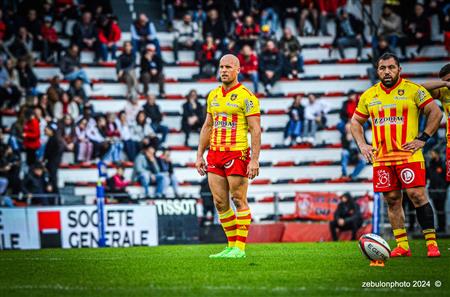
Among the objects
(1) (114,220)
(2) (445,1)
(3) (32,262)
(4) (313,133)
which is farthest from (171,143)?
(3) (32,262)

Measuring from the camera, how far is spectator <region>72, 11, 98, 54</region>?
32188 mm

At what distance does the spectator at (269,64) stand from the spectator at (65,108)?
6.28 m

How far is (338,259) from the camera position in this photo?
13.3 metres

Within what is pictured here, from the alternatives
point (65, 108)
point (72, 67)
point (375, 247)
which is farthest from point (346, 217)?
point (375, 247)

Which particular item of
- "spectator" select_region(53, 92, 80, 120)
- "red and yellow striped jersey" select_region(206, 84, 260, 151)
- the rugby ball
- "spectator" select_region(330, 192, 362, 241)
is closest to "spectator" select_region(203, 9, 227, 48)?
"spectator" select_region(53, 92, 80, 120)

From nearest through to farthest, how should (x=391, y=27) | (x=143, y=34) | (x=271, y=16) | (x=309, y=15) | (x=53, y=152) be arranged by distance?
(x=53, y=152) < (x=143, y=34) < (x=391, y=27) < (x=271, y=16) < (x=309, y=15)

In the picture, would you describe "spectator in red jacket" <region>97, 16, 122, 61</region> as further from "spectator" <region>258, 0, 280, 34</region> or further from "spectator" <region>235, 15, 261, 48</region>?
"spectator" <region>258, 0, 280, 34</region>

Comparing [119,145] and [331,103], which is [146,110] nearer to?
[119,145]

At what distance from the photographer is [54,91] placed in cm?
2938

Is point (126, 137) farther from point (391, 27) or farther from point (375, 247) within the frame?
point (375, 247)

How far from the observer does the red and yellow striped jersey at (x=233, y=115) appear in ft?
43.8

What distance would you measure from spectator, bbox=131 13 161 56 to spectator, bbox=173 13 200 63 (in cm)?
110

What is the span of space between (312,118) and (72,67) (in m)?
7.63

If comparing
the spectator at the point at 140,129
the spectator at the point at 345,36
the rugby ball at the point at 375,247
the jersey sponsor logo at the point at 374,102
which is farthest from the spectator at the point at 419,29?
the rugby ball at the point at 375,247
